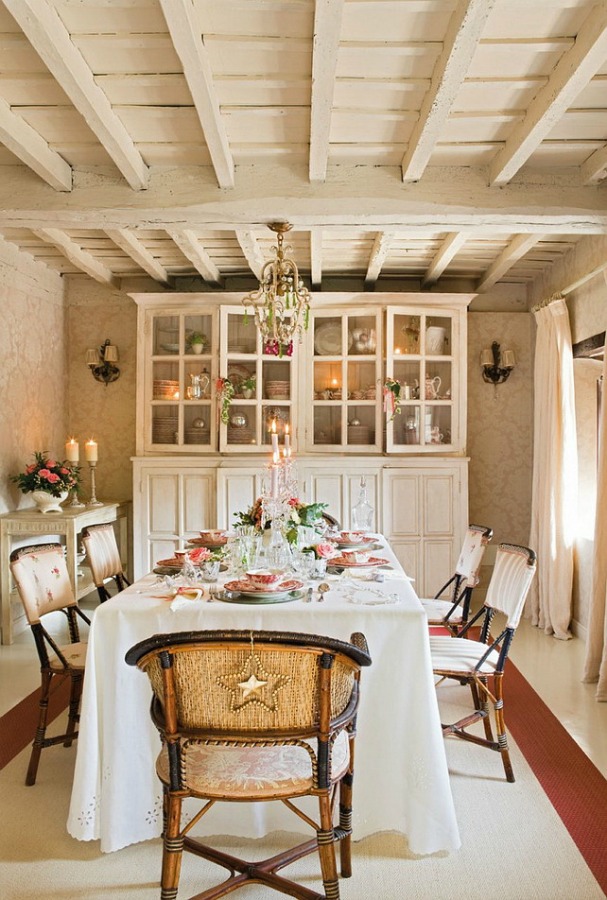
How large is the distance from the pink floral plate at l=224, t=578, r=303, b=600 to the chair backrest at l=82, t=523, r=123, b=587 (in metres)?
0.99

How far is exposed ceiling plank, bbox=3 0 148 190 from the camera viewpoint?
223 centimetres

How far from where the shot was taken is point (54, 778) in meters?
2.90

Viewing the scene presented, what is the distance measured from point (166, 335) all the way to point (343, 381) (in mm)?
1476

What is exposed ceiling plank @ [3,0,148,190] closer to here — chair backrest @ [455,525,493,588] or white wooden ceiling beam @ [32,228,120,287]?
white wooden ceiling beam @ [32,228,120,287]

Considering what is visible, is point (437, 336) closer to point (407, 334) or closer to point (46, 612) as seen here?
point (407, 334)

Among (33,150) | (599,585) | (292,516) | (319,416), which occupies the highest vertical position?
(33,150)

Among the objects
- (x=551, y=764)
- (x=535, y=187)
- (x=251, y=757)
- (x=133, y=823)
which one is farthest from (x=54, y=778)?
(x=535, y=187)

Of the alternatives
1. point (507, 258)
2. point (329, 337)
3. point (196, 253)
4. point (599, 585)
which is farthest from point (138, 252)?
point (599, 585)

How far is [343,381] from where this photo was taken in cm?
579

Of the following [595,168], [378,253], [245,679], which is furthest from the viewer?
[378,253]

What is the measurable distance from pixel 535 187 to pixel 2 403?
3.71 m

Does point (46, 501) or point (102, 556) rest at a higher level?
point (46, 501)

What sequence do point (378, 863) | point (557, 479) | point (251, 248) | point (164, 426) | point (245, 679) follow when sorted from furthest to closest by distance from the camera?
1. point (164, 426)
2. point (557, 479)
3. point (251, 248)
4. point (378, 863)
5. point (245, 679)

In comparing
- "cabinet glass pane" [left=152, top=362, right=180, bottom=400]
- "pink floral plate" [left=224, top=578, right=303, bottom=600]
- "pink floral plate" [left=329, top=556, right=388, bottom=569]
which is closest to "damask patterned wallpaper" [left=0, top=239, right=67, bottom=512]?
"cabinet glass pane" [left=152, top=362, right=180, bottom=400]
